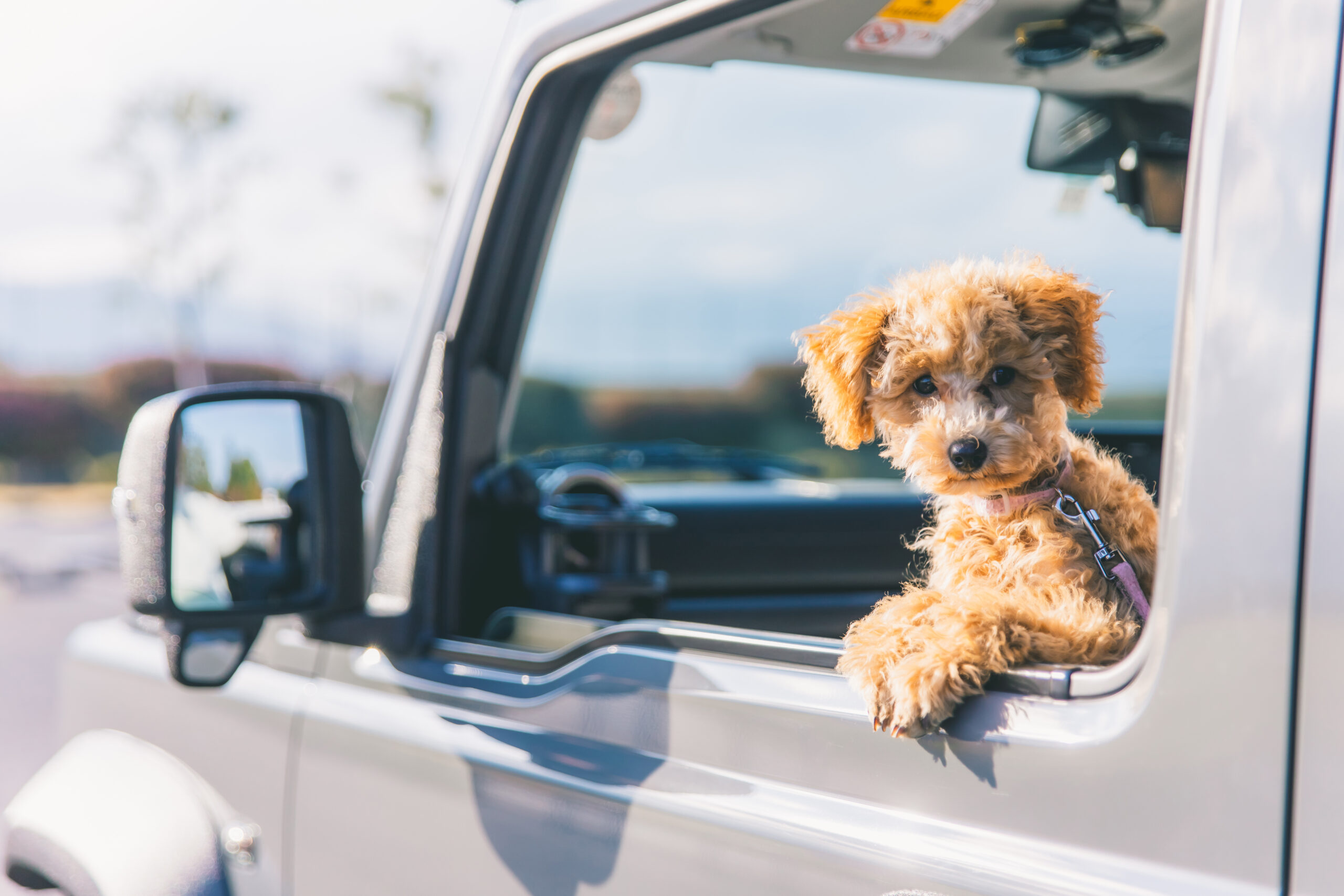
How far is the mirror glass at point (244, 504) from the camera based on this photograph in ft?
7.00

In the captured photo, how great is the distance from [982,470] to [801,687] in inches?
16.7

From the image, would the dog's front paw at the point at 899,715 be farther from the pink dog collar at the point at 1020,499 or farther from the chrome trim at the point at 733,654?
the pink dog collar at the point at 1020,499

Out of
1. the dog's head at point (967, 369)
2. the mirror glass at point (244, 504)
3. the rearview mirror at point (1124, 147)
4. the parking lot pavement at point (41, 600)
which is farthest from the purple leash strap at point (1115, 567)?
the parking lot pavement at point (41, 600)

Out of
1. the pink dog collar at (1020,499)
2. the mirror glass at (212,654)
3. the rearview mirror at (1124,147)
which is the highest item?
the rearview mirror at (1124,147)

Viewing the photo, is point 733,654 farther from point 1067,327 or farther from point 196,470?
point 196,470

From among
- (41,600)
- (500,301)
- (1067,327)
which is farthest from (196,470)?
(41,600)

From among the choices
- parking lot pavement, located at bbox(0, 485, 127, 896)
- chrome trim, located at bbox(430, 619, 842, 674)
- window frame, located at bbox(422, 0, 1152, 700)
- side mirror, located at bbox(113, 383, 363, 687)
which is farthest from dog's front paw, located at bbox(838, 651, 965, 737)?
parking lot pavement, located at bbox(0, 485, 127, 896)

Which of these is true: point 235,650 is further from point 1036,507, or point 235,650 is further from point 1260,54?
point 1260,54

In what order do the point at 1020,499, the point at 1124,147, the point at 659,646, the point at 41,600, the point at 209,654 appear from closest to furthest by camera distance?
the point at 1020,499 < the point at 659,646 < the point at 209,654 < the point at 1124,147 < the point at 41,600

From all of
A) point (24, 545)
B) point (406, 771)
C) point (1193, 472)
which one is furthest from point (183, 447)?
point (24, 545)

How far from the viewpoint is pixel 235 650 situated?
6.74ft

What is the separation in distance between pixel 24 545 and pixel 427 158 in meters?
9.84

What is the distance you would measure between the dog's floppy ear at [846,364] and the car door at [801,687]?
49 centimetres

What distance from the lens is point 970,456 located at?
160 centimetres
